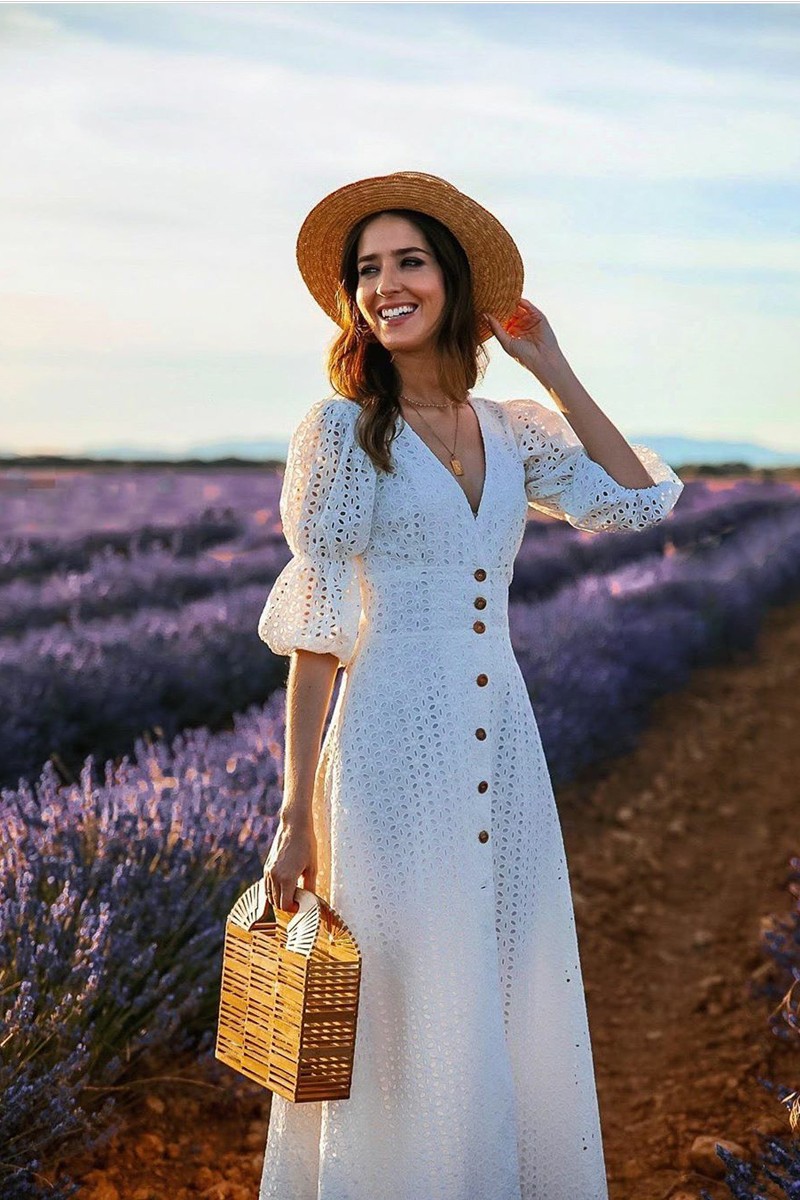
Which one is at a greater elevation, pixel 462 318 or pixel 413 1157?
pixel 462 318

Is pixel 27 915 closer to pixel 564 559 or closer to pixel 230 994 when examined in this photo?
pixel 230 994

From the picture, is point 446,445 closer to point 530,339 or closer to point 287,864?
→ point 530,339

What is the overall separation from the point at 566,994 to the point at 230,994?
1.91 ft

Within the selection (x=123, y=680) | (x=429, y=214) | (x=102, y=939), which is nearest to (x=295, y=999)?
(x=102, y=939)

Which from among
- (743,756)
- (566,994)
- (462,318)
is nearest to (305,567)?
(462,318)

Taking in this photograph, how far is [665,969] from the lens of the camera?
14.5ft

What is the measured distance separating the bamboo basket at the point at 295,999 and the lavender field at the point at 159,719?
0.56m

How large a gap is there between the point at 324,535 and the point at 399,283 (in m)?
0.45

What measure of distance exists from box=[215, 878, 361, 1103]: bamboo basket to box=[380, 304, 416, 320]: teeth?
0.95 metres

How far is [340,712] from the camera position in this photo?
233 centimetres

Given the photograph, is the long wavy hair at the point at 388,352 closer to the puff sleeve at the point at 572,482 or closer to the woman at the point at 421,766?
the woman at the point at 421,766

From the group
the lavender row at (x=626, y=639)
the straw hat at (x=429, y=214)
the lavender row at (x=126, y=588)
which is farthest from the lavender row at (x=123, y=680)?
the straw hat at (x=429, y=214)

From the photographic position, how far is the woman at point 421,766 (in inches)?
88.0

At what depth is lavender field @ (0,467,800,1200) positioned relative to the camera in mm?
2889
